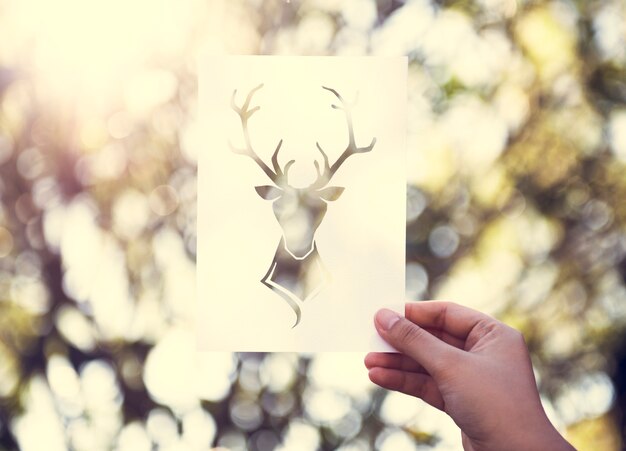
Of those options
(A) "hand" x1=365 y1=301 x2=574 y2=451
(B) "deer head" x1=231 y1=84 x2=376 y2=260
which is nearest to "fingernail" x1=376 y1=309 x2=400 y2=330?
(A) "hand" x1=365 y1=301 x2=574 y2=451

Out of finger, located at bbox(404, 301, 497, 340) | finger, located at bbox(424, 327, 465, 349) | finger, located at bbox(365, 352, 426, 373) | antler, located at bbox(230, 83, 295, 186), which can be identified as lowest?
finger, located at bbox(365, 352, 426, 373)

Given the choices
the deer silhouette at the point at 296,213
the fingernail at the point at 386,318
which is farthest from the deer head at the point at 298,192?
the fingernail at the point at 386,318

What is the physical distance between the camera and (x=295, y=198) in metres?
0.82

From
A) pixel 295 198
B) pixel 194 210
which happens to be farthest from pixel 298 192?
pixel 194 210

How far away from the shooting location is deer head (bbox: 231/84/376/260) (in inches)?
31.9

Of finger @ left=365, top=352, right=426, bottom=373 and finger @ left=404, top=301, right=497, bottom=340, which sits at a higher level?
finger @ left=404, top=301, right=497, bottom=340

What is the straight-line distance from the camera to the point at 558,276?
0.95 metres

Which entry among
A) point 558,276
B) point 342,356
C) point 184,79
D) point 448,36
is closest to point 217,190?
point 184,79

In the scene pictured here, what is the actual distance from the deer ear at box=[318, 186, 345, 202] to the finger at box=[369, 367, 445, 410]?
0.24m

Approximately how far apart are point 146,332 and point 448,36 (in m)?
0.64

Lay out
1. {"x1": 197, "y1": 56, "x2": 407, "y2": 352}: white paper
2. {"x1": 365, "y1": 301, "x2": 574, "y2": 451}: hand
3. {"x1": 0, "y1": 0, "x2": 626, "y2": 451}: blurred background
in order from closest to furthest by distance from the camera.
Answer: {"x1": 365, "y1": 301, "x2": 574, "y2": 451}: hand < {"x1": 197, "y1": 56, "x2": 407, "y2": 352}: white paper < {"x1": 0, "y1": 0, "x2": 626, "y2": 451}: blurred background

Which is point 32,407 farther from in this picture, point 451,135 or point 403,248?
point 451,135

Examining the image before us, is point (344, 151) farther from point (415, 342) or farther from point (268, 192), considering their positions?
point (415, 342)

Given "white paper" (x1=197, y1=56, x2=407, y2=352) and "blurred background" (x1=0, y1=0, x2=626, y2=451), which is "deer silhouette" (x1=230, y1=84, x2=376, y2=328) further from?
"blurred background" (x1=0, y1=0, x2=626, y2=451)
